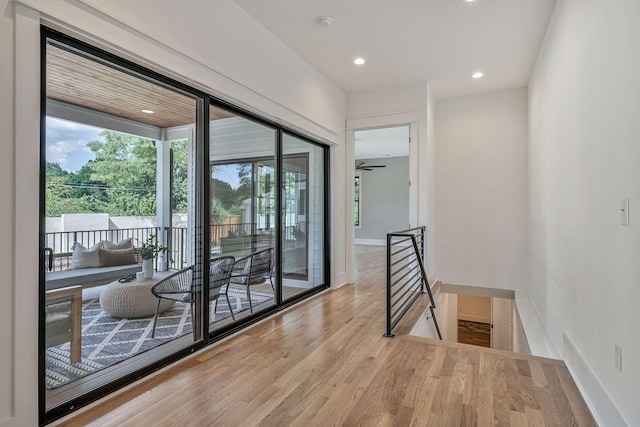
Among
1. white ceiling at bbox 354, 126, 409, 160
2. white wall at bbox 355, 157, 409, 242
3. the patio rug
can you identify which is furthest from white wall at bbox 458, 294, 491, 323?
the patio rug

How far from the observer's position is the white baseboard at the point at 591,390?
177 centimetres

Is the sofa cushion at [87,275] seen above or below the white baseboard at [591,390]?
above

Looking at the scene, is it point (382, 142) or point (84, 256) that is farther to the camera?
point (382, 142)

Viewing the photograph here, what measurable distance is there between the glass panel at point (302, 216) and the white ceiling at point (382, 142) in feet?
7.58

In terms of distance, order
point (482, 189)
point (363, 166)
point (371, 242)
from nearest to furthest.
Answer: point (482, 189) → point (363, 166) → point (371, 242)

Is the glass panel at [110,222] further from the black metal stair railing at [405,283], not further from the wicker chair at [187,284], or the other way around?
the black metal stair railing at [405,283]

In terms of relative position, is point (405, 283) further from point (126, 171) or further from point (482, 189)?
point (126, 171)

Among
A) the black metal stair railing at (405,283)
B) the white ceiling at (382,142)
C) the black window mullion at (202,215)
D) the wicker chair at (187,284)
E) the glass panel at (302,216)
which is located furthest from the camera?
the white ceiling at (382,142)

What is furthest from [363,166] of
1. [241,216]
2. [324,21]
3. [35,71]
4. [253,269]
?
[35,71]

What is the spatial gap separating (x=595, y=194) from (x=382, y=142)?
678cm

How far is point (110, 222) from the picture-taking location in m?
2.16

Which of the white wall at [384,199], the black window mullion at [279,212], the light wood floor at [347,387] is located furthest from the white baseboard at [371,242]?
the light wood floor at [347,387]

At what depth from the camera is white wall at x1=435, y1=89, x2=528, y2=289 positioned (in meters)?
5.16

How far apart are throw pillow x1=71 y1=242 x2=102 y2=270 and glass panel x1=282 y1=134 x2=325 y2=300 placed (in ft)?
6.96
